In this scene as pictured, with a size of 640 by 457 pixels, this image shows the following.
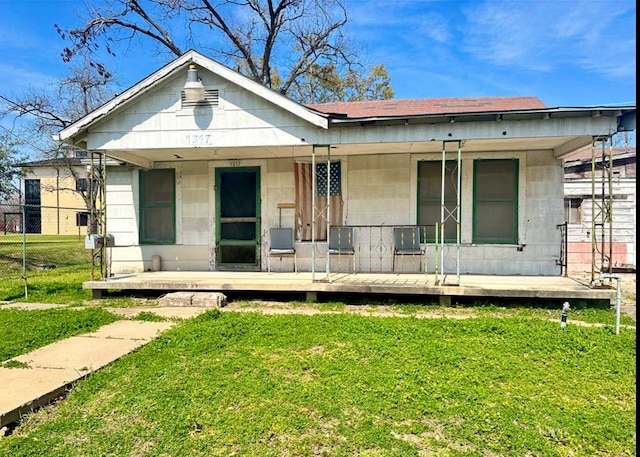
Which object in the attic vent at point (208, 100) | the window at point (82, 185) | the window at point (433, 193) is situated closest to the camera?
the attic vent at point (208, 100)

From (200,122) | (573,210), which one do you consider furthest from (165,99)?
(573,210)

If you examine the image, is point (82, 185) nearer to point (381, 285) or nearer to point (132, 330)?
point (132, 330)

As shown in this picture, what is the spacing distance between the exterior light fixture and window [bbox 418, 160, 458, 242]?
13.7 ft

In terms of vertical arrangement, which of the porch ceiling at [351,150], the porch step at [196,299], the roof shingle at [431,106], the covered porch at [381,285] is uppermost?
the roof shingle at [431,106]

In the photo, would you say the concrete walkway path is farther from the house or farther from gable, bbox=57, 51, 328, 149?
gable, bbox=57, 51, 328, 149

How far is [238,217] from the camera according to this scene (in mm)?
8875

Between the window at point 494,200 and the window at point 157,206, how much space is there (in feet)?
20.2

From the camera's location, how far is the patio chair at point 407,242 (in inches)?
313

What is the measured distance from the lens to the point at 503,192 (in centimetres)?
802

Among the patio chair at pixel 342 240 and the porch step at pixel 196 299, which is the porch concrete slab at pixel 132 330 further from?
the patio chair at pixel 342 240

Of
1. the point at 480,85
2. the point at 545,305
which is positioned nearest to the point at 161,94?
the point at 545,305

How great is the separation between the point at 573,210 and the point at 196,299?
10.5 metres

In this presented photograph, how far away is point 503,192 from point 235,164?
5286 millimetres

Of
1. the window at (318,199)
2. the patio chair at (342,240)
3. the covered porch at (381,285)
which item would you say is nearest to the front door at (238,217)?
the covered porch at (381,285)
